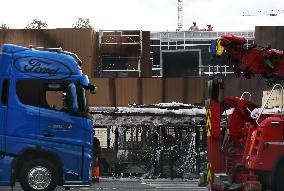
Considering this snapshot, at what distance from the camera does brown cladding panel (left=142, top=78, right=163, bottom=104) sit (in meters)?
41.2

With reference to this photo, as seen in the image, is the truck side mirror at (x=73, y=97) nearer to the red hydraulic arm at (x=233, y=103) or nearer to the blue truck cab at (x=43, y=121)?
the blue truck cab at (x=43, y=121)

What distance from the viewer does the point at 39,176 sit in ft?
47.6

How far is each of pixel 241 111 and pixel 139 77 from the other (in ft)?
95.9

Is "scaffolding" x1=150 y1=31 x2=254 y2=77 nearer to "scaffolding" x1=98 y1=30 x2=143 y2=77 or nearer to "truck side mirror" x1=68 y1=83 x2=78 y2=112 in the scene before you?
"scaffolding" x1=98 y1=30 x2=143 y2=77

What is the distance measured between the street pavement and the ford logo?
11.4ft

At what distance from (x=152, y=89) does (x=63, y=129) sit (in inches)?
1047

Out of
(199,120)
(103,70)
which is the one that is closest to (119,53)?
(103,70)

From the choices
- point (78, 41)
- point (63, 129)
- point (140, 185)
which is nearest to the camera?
point (63, 129)

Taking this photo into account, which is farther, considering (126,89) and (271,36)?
(271,36)

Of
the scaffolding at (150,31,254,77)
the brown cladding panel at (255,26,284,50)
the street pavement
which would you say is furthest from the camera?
the scaffolding at (150,31,254,77)

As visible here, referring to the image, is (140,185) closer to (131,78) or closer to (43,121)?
(43,121)

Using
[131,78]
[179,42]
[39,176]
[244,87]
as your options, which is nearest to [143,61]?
[179,42]

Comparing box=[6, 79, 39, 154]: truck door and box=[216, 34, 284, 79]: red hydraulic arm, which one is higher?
box=[216, 34, 284, 79]: red hydraulic arm

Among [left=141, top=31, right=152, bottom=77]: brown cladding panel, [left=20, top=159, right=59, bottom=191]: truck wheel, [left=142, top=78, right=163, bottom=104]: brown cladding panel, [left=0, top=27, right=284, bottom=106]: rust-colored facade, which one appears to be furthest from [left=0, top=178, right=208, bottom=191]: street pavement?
[left=141, top=31, right=152, bottom=77]: brown cladding panel
